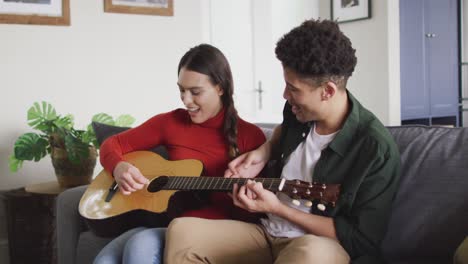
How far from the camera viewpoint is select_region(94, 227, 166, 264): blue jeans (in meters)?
1.45

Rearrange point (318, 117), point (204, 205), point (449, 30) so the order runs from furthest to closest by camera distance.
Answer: point (449, 30) → point (204, 205) → point (318, 117)

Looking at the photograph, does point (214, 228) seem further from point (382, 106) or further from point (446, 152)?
point (382, 106)

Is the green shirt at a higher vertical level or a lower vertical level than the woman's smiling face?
lower

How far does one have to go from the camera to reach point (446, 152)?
1.57 meters

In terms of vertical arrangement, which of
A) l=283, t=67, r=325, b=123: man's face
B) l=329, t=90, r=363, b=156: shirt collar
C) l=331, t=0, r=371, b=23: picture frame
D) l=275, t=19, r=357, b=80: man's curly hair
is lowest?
l=329, t=90, r=363, b=156: shirt collar

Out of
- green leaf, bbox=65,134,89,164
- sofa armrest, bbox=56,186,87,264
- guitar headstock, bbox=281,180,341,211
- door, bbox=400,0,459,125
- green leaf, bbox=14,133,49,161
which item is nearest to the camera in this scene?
guitar headstock, bbox=281,180,341,211

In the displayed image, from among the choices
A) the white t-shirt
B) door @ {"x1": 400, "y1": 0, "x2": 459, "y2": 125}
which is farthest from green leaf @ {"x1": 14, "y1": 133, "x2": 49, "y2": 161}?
door @ {"x1": 400, "y1": 0, "x2": 459, "y2": 125}

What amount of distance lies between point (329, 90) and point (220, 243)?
494mm

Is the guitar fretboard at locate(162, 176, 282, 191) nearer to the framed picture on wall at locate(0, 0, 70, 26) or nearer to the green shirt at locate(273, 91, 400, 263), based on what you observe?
the green shirt at locate(273, 91, 400, 263)

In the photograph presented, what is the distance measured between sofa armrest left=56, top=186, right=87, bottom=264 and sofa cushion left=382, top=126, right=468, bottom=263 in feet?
3.86

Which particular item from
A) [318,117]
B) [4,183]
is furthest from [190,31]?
[318,117]

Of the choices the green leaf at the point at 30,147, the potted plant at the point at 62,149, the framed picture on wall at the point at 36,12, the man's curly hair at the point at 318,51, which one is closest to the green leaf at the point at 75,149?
the potted plant at the point at 62,149

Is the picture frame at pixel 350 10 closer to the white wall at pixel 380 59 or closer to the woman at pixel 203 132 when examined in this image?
the white wall at pixel 380 59

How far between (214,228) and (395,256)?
52 cm
